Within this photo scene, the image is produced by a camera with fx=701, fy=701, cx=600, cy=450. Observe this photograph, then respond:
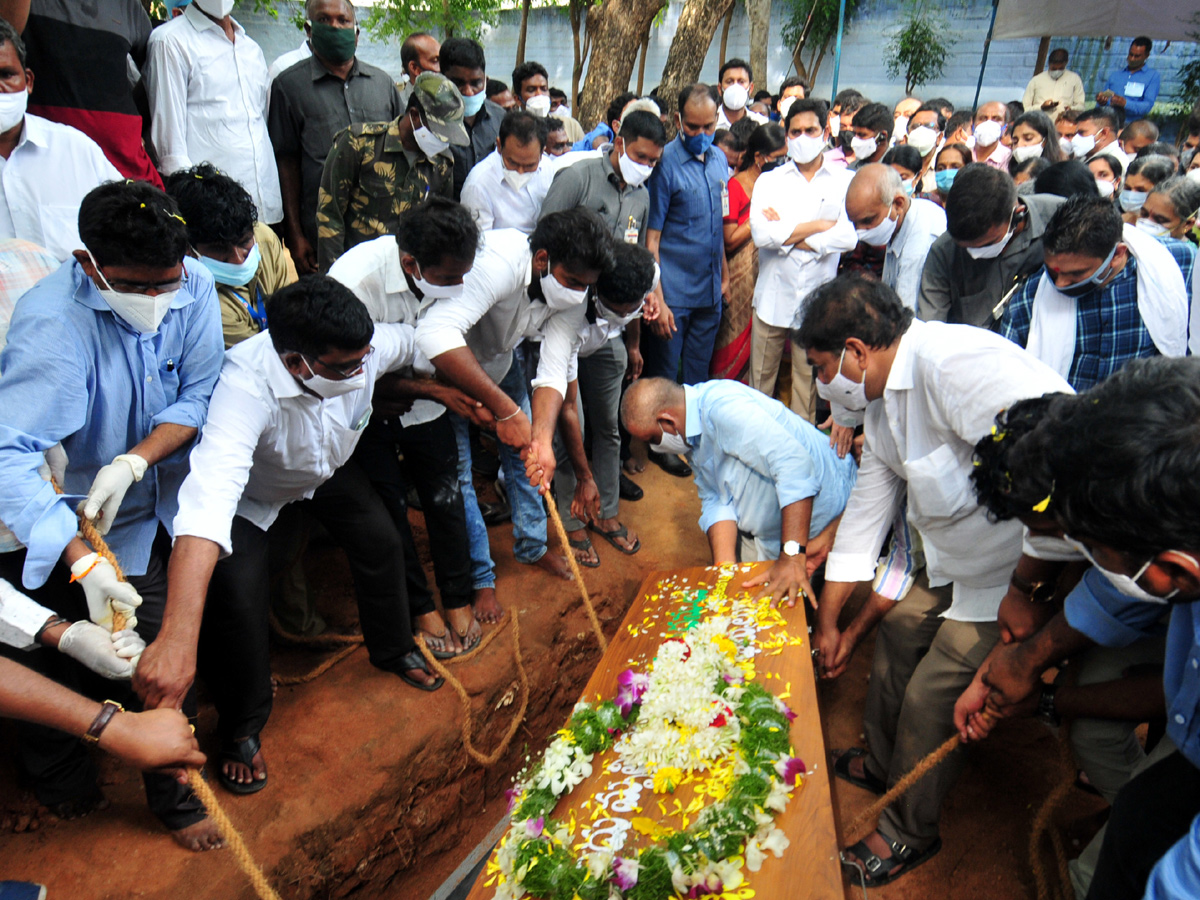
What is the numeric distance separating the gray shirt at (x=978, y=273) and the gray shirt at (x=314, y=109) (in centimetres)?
342

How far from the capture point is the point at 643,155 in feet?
14.0

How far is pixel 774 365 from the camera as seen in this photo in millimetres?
5496

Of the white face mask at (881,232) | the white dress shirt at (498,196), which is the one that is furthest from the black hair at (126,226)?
the white face mask at (881,232)

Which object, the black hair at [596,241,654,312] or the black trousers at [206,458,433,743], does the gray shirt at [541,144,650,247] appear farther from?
the black trousers at [206,458,433,743]

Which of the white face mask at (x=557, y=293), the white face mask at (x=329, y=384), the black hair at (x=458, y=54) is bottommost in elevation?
the white face mask at (x=329, y=384)

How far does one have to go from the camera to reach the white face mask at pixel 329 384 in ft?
8.08

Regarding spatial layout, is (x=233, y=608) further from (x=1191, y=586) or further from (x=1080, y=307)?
(x=1080, y=307)

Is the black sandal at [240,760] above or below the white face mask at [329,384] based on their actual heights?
below

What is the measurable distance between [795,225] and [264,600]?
13.5ft

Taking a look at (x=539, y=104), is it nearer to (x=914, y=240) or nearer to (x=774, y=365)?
(x=774, y=365)

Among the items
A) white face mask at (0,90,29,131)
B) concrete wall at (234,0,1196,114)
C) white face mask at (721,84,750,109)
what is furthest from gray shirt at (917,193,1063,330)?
concrete wall at (234,0,1196,114)

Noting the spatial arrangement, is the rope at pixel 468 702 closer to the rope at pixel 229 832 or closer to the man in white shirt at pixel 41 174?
the rope at pixel 229 832

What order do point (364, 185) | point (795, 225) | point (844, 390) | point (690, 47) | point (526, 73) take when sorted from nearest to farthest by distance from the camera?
1. point (844, 390)
2. point (364, 185)
3. point (795, 225)
4. point (526, 73)
5. point (690, 47)

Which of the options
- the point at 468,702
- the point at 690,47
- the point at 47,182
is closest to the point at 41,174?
the point at 47,182
